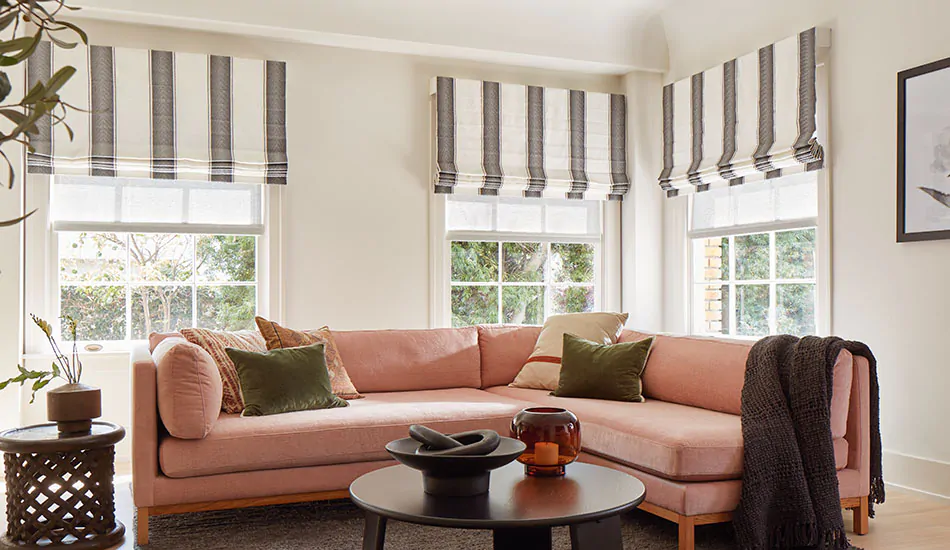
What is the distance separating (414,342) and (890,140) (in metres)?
2.70

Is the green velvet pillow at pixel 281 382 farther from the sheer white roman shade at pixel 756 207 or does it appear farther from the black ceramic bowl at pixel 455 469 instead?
the sheer white roman shade at pixel 756 207

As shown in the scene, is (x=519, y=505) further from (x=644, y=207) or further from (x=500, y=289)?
(x=644, y=207)

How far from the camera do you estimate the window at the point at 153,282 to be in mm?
4902

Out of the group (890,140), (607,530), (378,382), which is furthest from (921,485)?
(378,382)

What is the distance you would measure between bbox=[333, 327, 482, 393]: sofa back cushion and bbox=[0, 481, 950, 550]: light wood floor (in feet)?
4.24

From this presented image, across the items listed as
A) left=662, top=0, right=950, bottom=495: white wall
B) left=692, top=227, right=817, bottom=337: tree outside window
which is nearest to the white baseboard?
left=662, top=0, right=950, bottom=495: white wall

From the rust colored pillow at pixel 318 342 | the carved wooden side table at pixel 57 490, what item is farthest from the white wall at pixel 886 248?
the carved wooden side table at pixel 57 490

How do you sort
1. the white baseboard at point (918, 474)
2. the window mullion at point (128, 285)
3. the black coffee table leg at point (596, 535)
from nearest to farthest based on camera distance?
the black coffee table leg at point (596, 535)
the white baseboard at point (918, 474)
the window mullion at point (128, 285)

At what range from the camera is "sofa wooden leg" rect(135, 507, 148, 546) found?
329cm

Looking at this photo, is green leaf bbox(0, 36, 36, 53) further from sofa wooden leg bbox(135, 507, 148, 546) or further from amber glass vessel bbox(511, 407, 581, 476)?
sofa wooden leg bbox(135, 507, 148, 546)

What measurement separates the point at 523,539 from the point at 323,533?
1.15m

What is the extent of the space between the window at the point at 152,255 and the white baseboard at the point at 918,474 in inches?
144

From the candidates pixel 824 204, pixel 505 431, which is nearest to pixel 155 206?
pixel 505 431

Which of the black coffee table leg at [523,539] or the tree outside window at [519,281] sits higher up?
the tree outside window at [519,281]
